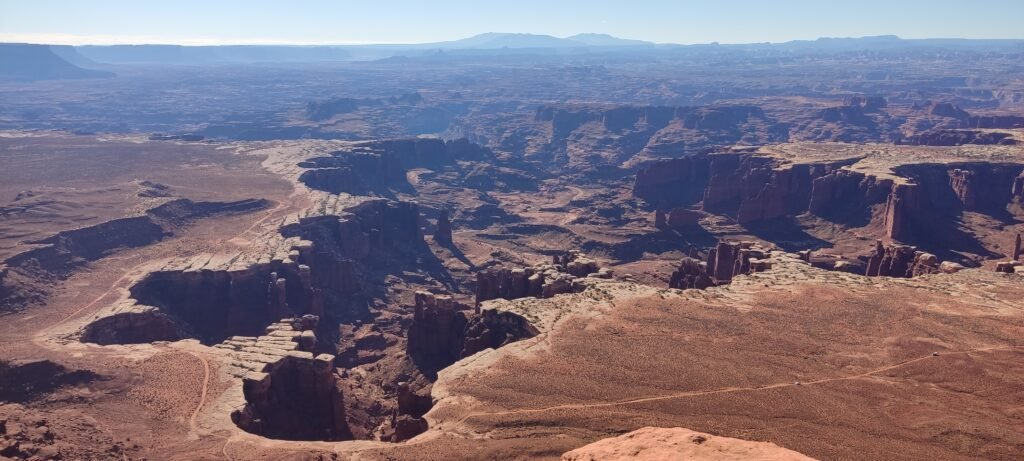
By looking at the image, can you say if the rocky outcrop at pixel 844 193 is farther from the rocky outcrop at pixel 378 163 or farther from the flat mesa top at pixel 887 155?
the rocky outcrop at pixel 378 163

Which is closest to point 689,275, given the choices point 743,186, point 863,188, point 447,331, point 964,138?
point 447,331

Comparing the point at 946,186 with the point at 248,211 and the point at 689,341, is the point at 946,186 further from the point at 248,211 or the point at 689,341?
the point at 248,211

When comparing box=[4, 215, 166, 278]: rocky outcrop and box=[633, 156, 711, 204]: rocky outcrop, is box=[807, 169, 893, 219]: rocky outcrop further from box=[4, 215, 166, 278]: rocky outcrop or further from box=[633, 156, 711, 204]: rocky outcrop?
box=[4, 215, 166, 278]: rocky outcrop

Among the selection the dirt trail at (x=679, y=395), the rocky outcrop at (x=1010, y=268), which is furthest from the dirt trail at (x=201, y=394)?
the rocky outcrop at (x=1010, y=268)

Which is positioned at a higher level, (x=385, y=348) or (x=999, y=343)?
(x=999, y=343)

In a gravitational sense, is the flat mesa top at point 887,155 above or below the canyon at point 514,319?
above

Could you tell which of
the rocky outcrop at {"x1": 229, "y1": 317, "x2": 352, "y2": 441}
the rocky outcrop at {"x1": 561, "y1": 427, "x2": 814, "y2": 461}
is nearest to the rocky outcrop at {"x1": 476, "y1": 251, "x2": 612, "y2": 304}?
the rocky outcrop at {"x1": 229, "y1": 317, "x2": 352, "y2": 441}

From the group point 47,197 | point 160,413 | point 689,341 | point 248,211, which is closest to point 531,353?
point 689,341
